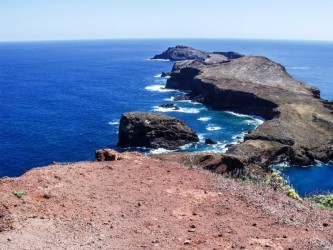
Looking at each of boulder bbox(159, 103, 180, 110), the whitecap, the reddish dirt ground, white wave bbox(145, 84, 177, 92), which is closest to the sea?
the whitecap

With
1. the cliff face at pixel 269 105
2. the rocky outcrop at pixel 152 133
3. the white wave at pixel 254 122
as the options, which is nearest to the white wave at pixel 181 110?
the cliff face at pixel 269 105

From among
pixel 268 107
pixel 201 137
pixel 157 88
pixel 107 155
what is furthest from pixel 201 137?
pixel 157 88

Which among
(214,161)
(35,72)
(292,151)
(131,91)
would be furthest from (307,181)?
(35,72)

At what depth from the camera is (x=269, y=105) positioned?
10162cm

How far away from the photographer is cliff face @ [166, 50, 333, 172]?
7138cm

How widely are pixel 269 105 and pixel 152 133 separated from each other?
35.6m

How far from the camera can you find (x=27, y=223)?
19.2 m

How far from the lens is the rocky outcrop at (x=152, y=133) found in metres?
78.5

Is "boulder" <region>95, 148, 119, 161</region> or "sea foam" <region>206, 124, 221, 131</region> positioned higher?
"boulder" <region>95, 148, 119, 161</region>

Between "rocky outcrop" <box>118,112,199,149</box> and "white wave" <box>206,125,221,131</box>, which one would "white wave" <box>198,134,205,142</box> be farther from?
"white wave" <box>206,125,221,131</box>

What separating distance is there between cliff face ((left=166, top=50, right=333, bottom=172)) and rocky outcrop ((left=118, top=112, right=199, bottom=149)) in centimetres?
1264

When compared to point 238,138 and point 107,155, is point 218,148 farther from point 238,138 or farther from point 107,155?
point 107,155

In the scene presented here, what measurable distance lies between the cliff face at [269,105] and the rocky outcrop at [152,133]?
1264 cm

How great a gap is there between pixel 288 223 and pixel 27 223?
12058 mm
